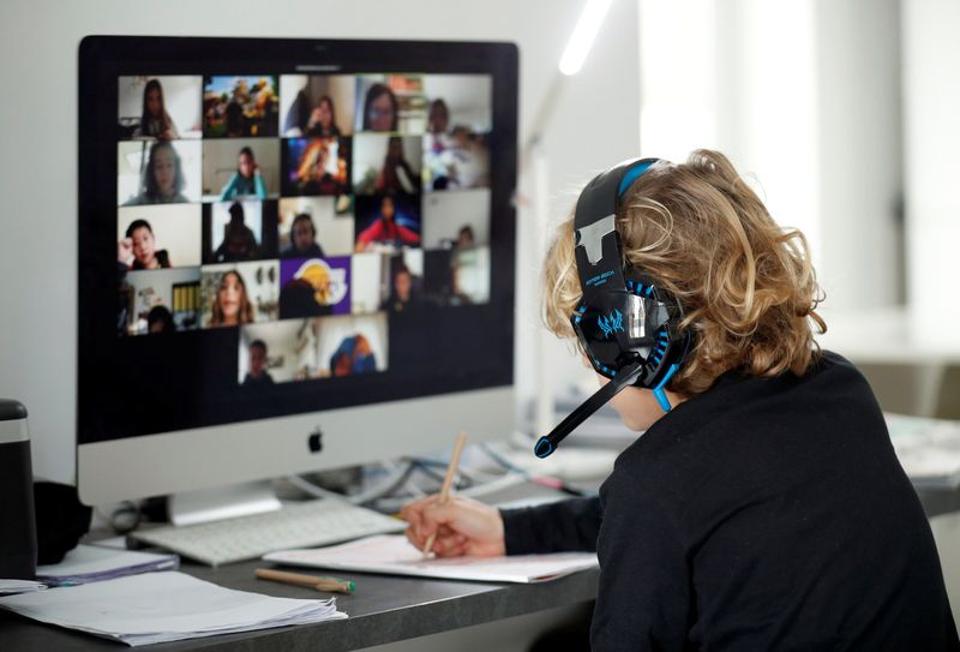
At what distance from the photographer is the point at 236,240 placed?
61.4 inches

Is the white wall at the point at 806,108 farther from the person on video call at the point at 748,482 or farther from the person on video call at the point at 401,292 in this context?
the person on video call at the point at 748,482

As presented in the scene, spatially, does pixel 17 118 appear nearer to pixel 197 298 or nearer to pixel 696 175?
pixel 197 298

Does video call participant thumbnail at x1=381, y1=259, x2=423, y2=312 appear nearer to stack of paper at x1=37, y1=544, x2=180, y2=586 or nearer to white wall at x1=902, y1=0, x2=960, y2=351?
stack of paper at x1=37, y1=544, x2=180, y2=586

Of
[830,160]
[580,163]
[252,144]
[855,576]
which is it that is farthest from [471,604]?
[830,160]

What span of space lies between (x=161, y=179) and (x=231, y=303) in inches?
6.7

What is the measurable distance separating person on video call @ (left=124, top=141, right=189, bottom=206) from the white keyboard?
15.4 inches

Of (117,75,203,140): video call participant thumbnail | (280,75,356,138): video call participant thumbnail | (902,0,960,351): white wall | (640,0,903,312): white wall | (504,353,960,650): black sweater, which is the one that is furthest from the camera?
(902,0,960,351): white wall

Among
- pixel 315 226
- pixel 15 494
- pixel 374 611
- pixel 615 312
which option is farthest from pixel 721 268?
pixel 15 494

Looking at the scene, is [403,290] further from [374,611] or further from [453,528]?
[374,611]

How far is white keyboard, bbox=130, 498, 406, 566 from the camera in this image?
1.49 meters

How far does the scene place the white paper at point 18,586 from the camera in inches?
49.6

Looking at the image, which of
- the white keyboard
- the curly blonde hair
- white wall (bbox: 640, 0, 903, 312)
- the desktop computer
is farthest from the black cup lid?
white wall (bbox: 640, 0, 903, 312)

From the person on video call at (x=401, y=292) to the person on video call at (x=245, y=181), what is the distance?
22 centimetres

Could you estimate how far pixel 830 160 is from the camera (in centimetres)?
421
